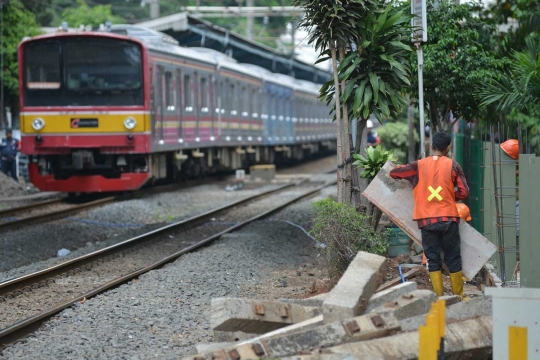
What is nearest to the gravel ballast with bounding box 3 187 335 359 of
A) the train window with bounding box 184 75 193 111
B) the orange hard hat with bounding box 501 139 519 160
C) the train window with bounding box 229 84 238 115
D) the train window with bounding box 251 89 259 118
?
the orange hard hat with bounding box 501 139 519 160

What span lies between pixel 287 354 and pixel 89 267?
588cm

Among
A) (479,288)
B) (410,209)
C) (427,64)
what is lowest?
(479,288)

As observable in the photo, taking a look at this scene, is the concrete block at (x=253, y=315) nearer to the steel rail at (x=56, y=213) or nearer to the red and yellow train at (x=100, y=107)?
the steel rail at (x=56, y=213)

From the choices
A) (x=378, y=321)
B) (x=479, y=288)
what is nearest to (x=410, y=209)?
(x=479, y=288)

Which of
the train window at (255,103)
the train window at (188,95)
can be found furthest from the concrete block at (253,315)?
the train window at (255,103)

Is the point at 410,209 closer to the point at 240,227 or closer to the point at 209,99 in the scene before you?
the point at 240,227

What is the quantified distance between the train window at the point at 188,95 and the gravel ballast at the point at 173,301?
8.03 m

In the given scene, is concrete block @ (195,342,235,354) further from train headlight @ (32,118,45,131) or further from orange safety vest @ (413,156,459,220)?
train headlight @ (32,118,45,131)

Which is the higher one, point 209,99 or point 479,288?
point 209,99

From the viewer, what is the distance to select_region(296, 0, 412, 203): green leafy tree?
990 cm

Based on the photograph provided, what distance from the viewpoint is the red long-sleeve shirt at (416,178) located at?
26.6 feet

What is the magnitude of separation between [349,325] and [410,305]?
62 centimetres

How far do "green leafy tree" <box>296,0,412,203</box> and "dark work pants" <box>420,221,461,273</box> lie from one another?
2.03 meters

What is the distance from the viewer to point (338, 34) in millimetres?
9961
